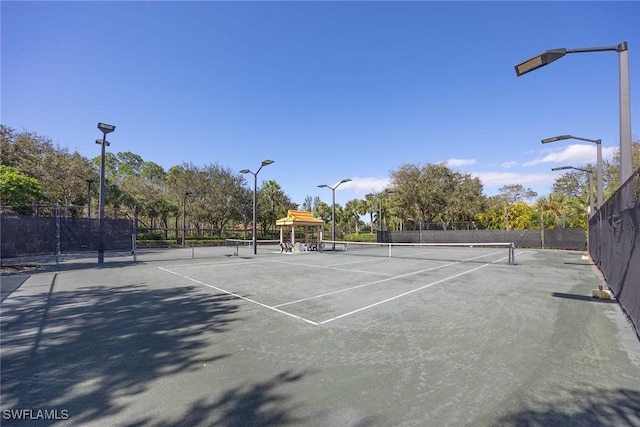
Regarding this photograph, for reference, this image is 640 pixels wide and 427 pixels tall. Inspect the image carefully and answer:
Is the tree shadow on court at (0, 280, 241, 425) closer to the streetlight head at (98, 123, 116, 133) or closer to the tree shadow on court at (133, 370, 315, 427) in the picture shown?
the tree shadow on court at (133, 370, 315, 427)

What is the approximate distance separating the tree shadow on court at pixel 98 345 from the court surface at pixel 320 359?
2 centimetres

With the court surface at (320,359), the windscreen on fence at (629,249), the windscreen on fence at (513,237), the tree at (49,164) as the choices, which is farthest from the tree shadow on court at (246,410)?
the windscreen on fence at (513,237)

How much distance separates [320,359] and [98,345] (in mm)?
3401

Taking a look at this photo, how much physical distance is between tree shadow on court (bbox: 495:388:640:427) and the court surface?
16mm

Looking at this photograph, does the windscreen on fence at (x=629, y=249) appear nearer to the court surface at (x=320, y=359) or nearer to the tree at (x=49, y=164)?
the court surface at (x=320, y=359)

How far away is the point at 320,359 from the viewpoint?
167 inches

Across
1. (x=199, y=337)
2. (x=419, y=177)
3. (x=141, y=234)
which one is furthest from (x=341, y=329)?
(x=419, y=177)

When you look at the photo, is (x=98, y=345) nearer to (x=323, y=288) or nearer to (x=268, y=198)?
(x=323, y=288)

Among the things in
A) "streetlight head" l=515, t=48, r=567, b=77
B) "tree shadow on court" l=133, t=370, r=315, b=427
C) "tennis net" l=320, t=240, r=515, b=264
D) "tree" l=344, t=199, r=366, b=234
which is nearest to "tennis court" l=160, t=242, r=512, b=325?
"tree shadow on court" l=133, t=370, r=315, b=427

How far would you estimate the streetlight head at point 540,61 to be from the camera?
6027 mm

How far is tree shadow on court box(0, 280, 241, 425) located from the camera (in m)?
3.29

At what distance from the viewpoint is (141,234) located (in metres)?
38.7

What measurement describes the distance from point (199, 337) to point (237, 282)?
5.50 m

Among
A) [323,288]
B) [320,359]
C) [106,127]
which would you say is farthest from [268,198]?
[320,359]
